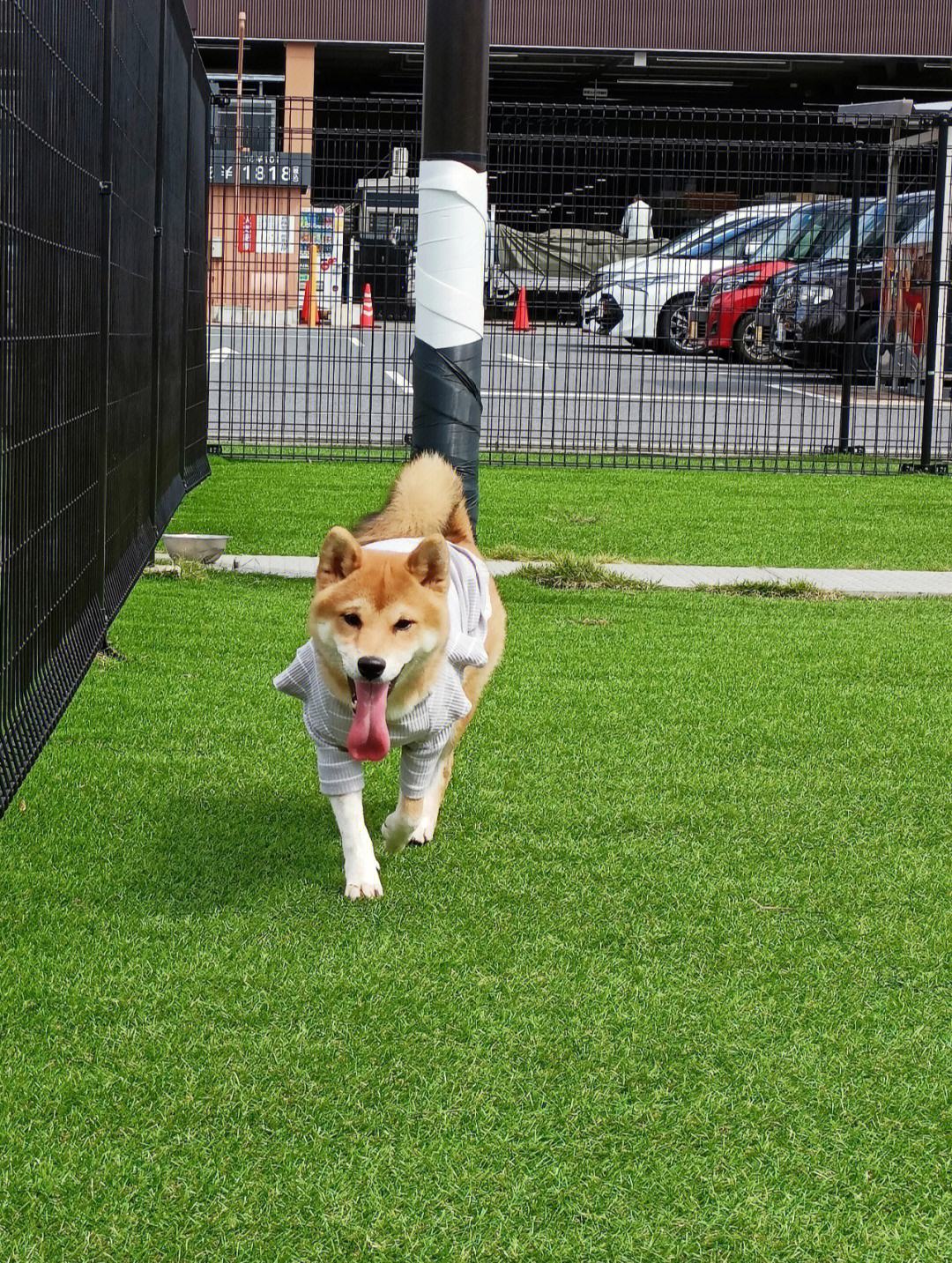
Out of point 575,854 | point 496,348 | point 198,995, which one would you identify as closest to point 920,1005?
point 575,854

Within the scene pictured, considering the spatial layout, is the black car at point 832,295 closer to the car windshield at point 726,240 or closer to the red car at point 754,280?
the red car at point 754,280

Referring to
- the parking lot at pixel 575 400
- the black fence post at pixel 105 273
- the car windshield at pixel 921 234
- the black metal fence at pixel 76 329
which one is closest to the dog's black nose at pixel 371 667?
the black metal fence at pixel 76 329

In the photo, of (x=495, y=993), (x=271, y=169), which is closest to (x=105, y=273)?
(x=495, y=993)

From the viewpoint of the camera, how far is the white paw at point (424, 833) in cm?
447

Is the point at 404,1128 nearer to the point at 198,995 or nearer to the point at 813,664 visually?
the point at 198,995

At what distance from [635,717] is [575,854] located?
1.57 m

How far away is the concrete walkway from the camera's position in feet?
28.5

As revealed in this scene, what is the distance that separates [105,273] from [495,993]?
3332 mm

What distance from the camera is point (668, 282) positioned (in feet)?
→ 46.2

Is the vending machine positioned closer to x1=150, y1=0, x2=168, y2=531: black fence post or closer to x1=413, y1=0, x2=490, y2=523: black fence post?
x1=150, y1=0, x2=168, y2=531: black fence post

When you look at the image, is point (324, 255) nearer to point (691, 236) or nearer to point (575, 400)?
point (575, 400)

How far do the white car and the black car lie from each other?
1.68ft

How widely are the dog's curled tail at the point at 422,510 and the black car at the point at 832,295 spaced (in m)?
9.62

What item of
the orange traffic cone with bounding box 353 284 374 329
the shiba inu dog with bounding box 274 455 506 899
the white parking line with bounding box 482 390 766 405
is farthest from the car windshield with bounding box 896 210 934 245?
the shiba inu dog with bounding box 274 455 506 899
